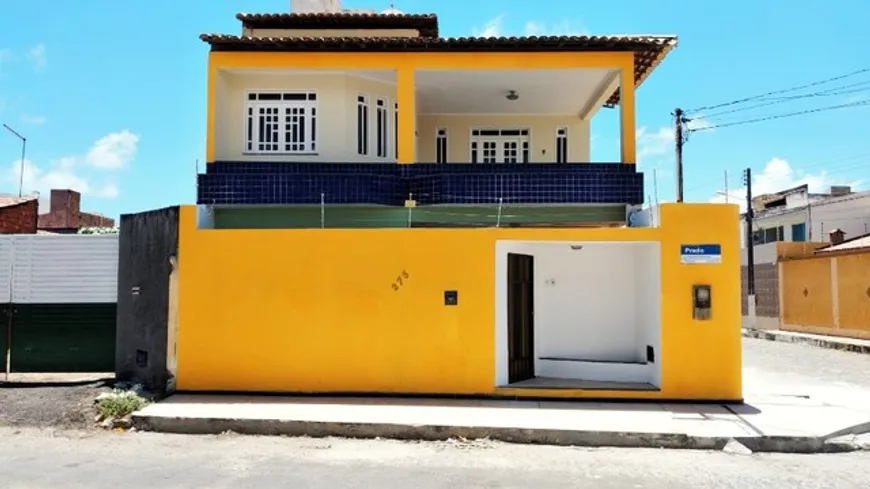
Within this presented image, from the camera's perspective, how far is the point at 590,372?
11570 millimetres

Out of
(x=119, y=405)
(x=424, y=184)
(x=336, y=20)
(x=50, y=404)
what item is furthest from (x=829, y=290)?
(x=50, y=404)

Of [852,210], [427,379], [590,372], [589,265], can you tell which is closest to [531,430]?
[427,379]

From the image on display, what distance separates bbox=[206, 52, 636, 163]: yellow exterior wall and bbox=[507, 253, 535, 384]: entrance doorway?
322cm

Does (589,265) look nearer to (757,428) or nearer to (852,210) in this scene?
(757,428)

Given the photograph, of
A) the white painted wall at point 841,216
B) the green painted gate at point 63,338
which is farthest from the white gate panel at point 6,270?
the white painted wall at point 841,216

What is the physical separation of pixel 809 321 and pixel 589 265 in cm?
1724

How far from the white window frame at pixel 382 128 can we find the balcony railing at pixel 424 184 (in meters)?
1.17

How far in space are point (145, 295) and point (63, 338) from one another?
194 cm

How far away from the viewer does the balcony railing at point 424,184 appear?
41.9 feet

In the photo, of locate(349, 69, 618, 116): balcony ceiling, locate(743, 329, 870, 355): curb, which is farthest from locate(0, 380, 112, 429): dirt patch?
locate(743, 329, 870, 355): curb

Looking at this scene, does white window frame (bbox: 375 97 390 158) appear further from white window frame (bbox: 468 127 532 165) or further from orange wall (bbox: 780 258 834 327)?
orange wall (bbox: 780 258 834 327)

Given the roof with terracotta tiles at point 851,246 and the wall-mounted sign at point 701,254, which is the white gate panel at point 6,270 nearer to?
the wall-mounted sign at point 701,254

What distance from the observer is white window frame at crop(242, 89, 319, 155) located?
13.7 metres

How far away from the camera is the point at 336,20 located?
51.8 feet
